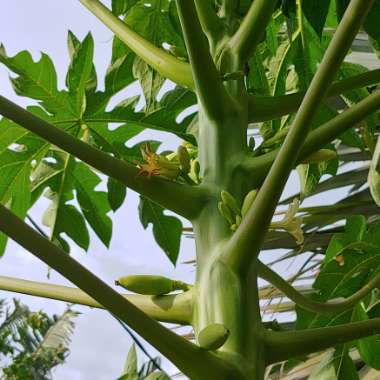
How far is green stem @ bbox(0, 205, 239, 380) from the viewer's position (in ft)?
1.89

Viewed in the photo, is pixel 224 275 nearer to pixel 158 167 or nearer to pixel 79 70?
pixel 158 167

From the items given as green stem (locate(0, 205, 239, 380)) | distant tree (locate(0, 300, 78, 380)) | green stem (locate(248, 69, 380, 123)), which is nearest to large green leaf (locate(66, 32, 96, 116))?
green stem (locate(248, 69, 380, 123))

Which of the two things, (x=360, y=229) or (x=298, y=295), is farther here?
(x=360, y=229)

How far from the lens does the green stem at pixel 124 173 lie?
0.74 metres

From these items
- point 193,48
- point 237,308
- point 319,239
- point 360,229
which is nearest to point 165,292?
point 237,308

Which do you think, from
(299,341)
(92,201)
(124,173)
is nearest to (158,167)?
(124,173)

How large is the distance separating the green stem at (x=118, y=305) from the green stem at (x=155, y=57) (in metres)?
0.39

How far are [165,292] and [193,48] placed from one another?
287 millimetres

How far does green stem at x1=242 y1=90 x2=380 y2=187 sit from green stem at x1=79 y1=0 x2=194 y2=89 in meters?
0.17

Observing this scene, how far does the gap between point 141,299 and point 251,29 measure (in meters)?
0.41

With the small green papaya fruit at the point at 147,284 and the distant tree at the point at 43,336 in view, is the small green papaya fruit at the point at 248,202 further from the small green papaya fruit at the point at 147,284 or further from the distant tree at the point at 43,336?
the distant tree at the point at 43,336

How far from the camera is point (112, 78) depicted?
132cm

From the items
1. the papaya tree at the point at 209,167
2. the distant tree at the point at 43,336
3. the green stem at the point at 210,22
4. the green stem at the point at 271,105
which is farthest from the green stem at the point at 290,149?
the distant tree at the point at 43,336

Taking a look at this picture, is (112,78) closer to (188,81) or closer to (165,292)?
(188,81)
